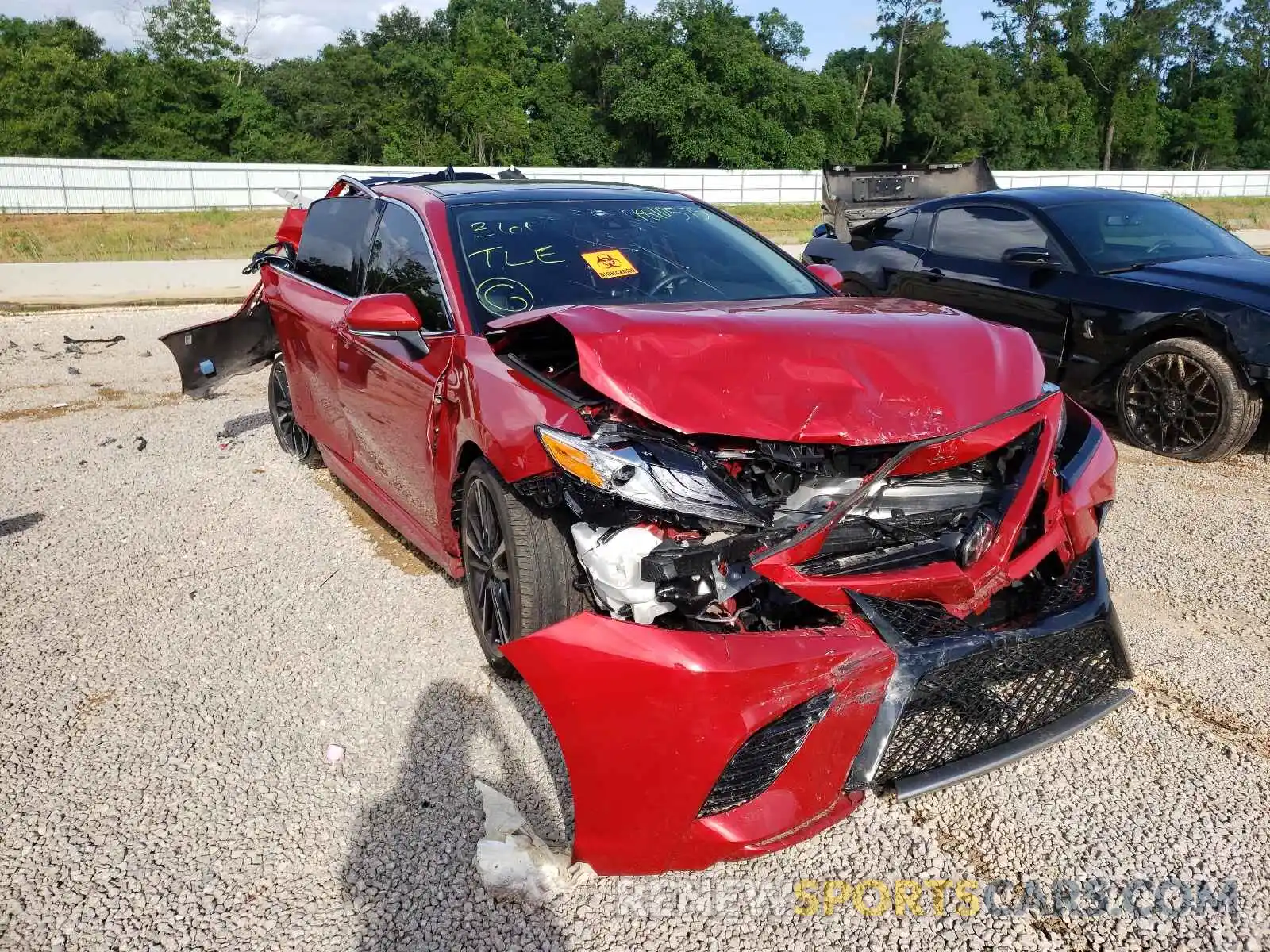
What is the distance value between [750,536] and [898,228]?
634cm

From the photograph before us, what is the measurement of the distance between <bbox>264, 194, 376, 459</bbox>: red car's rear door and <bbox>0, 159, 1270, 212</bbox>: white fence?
82.8 feet

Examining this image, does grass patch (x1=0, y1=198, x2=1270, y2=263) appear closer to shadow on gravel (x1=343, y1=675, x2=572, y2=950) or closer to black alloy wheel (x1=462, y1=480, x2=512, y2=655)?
black alloy wheel (x1=462, y1=480, x2=512, y2=655)

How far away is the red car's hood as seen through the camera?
2.58m

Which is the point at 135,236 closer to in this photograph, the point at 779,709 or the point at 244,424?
the point at 244,424

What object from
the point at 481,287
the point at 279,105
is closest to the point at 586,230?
the point at 481,287

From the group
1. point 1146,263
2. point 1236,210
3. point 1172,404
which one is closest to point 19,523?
point 1172,404

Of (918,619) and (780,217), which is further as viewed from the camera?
(780,217)

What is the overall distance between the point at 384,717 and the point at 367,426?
5.16ft

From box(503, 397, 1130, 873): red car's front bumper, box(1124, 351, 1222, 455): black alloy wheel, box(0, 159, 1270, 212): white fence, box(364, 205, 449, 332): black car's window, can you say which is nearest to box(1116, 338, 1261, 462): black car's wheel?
box(1124, 351, 1222, 455): black alloy wheel

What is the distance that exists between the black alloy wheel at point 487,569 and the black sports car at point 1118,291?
4.60 m

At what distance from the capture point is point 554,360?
3.13 meters

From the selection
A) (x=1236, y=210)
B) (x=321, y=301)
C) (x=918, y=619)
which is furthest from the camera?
(x=1236, y=210)

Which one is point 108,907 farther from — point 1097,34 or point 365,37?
point 1097,34

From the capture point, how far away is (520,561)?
302cm
